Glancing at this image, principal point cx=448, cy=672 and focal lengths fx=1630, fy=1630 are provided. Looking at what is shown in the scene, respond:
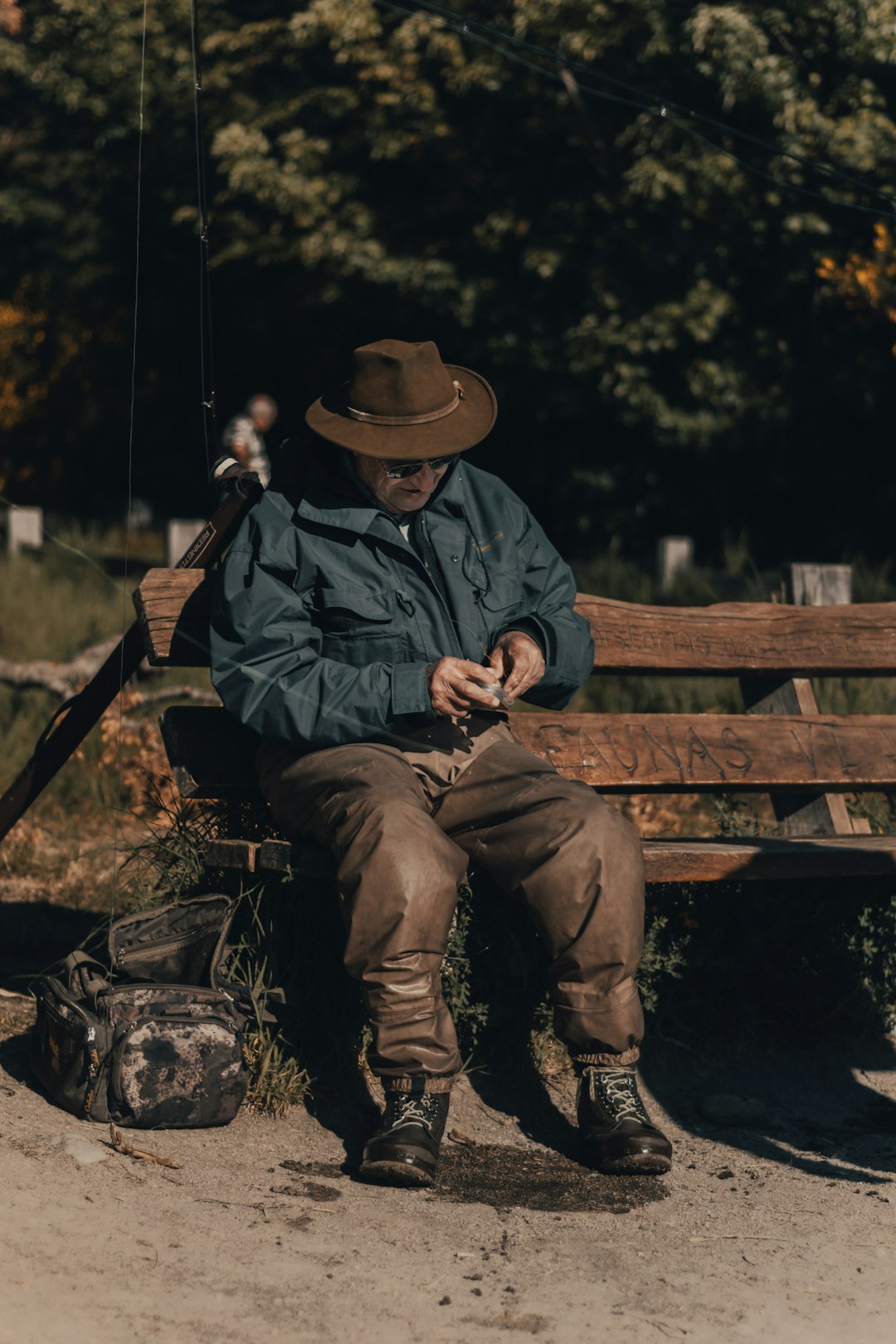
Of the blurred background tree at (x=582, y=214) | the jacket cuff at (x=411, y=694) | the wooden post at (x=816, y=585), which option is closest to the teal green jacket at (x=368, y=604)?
the jacket cuff at (x=411, y=694)

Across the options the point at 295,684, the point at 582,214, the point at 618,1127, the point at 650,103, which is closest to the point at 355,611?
the point at 295,684

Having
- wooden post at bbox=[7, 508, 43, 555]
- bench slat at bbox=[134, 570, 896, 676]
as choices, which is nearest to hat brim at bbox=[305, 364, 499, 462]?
bench slat at bbox=[134, 570, 896, 676]

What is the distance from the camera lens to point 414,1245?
300 centimetres

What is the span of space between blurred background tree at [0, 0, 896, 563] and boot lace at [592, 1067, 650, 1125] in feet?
28.8

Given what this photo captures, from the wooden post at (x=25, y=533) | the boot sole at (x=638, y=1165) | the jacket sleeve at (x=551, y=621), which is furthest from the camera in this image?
the wooden post at (x=25, y=533)

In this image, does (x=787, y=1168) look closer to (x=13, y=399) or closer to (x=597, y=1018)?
(x=597, y=1018)

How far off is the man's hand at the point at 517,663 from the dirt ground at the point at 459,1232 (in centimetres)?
102

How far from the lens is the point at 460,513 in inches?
156

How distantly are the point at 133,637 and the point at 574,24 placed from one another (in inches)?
414

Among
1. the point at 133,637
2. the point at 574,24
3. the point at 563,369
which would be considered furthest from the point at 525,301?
the point at 133,637

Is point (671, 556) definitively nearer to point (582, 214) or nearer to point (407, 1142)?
point (582, 214)

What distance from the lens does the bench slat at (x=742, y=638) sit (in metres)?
4.52

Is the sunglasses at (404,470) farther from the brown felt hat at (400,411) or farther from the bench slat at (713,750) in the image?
the bench slat at (713,750)

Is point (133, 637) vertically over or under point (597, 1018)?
over
